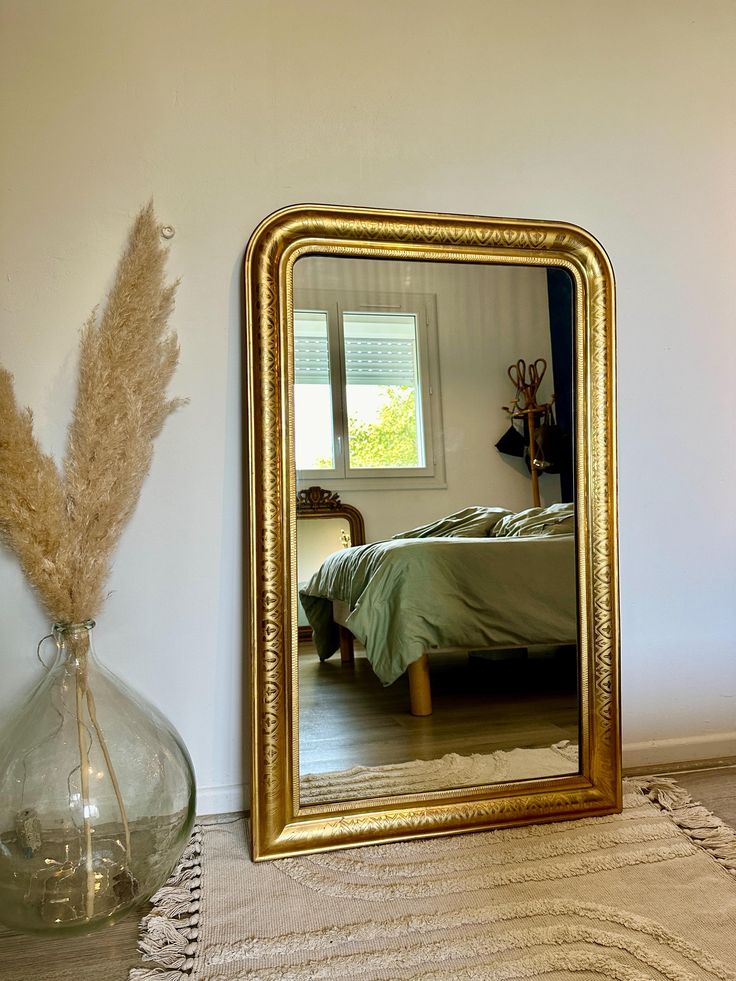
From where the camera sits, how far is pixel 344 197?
1718 mm

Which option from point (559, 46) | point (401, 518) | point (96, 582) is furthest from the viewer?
point (559, 46)

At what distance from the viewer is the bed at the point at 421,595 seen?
1.61 meters

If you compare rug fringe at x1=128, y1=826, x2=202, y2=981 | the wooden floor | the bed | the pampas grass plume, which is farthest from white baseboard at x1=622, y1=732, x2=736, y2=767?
the pampas grass plume

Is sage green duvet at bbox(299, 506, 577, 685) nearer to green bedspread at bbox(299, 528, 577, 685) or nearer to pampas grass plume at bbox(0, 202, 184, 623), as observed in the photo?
green bedspread at bbox(299, 528, 577, 685)

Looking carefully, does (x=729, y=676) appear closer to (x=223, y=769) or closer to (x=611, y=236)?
(x=611, y=236)

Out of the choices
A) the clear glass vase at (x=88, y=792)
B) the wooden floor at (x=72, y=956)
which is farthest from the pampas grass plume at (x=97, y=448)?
the wooden floor at (x=72, y=956)

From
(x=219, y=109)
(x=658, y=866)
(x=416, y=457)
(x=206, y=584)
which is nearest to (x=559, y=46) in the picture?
(x=219, y=109)

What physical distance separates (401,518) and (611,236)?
3.11 feet

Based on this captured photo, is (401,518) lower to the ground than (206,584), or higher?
higher

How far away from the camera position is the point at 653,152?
192 cm

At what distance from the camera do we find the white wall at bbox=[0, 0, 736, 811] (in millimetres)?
1590

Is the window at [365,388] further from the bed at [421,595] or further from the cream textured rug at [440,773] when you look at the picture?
the cream textured rug at [440,773]

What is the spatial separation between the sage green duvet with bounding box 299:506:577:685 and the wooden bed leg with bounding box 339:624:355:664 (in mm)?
12

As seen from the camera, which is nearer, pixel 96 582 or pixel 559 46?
pixel 96 582
